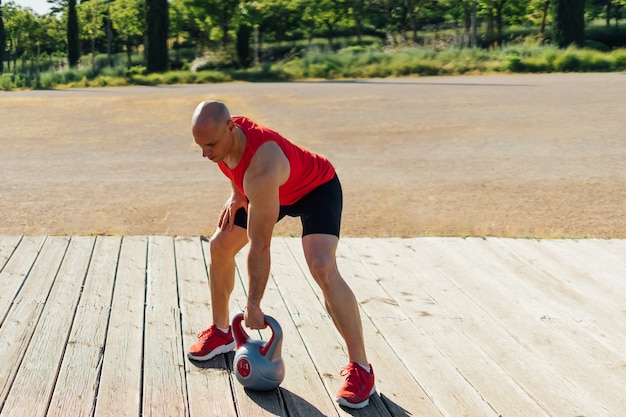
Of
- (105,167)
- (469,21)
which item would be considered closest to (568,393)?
(105,167)

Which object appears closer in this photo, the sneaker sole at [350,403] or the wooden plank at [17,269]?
the sneaker sole at [350,403]

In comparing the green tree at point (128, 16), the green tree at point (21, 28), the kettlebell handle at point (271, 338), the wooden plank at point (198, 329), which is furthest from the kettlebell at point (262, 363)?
the green tree at point (21, 28)

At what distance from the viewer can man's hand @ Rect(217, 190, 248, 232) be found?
13.2 feet

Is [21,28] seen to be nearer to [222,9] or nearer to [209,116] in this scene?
[222,9]

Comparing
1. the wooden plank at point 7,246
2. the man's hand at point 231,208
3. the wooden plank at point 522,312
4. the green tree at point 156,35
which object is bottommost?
the wooden plank at point 522,312

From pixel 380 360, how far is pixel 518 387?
71cm

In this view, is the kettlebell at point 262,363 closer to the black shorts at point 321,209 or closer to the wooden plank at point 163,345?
the wooden plank at point 163,345

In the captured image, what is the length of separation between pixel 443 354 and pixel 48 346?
80.7 inches

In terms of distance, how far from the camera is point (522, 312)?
16.8ft

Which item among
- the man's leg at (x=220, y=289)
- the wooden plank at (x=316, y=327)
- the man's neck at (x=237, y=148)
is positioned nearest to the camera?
the man's neck at (x=237, y=148)

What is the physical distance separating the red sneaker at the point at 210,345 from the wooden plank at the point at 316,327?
439 mm

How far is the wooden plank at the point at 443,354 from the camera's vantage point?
149 inches

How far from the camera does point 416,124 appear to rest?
47.7 feet

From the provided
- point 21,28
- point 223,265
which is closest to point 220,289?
point 223,265
